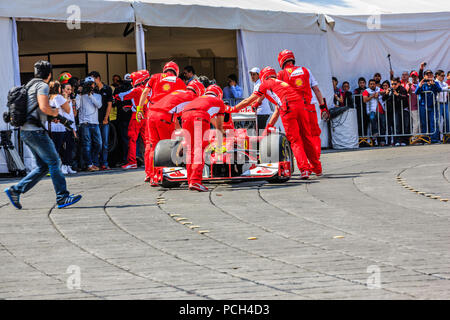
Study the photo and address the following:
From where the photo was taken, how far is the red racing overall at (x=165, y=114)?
1166cm

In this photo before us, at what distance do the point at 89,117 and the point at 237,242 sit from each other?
8959 millimetres

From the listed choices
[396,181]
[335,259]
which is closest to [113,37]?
[396,181]

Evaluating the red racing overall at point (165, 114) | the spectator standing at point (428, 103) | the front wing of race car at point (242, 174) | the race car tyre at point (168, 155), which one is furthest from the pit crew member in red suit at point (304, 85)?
the spectator standing at point (428, 103)

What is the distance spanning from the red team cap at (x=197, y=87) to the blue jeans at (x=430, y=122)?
940 centimetres

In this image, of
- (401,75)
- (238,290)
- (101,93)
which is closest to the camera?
(238,290)

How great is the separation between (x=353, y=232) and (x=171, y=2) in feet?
32.8

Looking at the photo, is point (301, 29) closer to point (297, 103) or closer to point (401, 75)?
point (401, 75)

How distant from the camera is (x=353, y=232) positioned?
766 cm

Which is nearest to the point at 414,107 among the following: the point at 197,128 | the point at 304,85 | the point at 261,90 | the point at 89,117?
the point at 304,85

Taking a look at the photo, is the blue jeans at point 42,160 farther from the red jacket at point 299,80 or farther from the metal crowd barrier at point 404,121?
the metal crowd barrier at point 404,121

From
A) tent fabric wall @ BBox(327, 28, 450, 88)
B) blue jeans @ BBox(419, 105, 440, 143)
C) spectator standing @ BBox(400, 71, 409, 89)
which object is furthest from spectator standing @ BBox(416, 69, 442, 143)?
tent fabric wall @ BBox(327, 28, 450, 88)

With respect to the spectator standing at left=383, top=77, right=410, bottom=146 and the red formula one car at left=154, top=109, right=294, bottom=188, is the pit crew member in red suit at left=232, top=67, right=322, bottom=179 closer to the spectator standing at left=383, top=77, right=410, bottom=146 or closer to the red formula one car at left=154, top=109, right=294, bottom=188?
the red formula one car at left=154, top=109, right=294, bottom=188

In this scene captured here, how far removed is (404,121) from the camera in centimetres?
2072

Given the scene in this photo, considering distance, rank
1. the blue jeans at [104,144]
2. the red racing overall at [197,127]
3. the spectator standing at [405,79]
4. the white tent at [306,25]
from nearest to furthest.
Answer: the red racing overall at [197,127], the white tent at [306,25], the blue jeans at [104,144], the spectator standing at [405,79]
